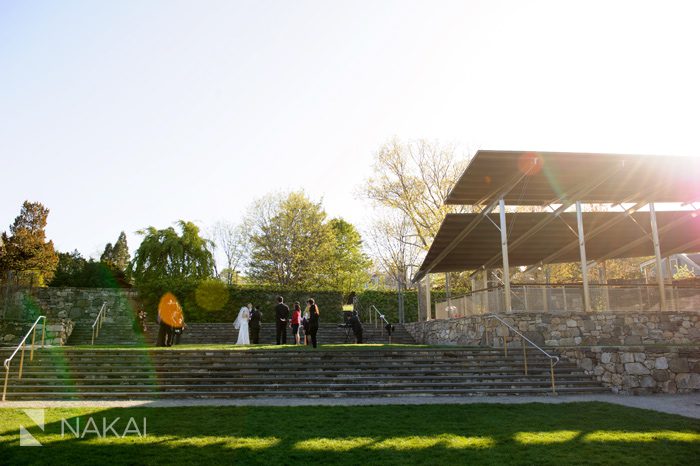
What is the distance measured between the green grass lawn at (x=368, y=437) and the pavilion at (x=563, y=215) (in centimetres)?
817

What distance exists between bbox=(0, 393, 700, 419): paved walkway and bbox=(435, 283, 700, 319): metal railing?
514 centimetres

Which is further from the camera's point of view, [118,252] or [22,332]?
[118,252]

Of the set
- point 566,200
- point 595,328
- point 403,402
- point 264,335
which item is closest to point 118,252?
point 264,335

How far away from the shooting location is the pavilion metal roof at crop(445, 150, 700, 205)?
15391 millimetres

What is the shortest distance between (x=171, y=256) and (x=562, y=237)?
2284cm

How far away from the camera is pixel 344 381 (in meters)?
11.6

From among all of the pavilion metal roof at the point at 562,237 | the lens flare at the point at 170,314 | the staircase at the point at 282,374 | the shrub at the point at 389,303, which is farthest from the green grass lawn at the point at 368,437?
the shrub at the point at 389,303

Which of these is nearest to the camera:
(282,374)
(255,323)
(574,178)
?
(282,374)

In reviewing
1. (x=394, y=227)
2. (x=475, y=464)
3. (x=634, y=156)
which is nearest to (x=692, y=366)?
(x=634, y=156)

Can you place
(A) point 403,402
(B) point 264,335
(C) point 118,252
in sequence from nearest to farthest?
(A) point 403,402
(B) point 264,335
(C) point 118,252

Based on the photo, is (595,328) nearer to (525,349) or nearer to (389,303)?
(525,349)

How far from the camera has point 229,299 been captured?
2531 centimetres

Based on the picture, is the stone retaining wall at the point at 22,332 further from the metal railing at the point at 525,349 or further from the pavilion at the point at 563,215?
the metal railing at the point at 525,349

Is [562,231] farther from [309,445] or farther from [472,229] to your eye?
[309,445]
